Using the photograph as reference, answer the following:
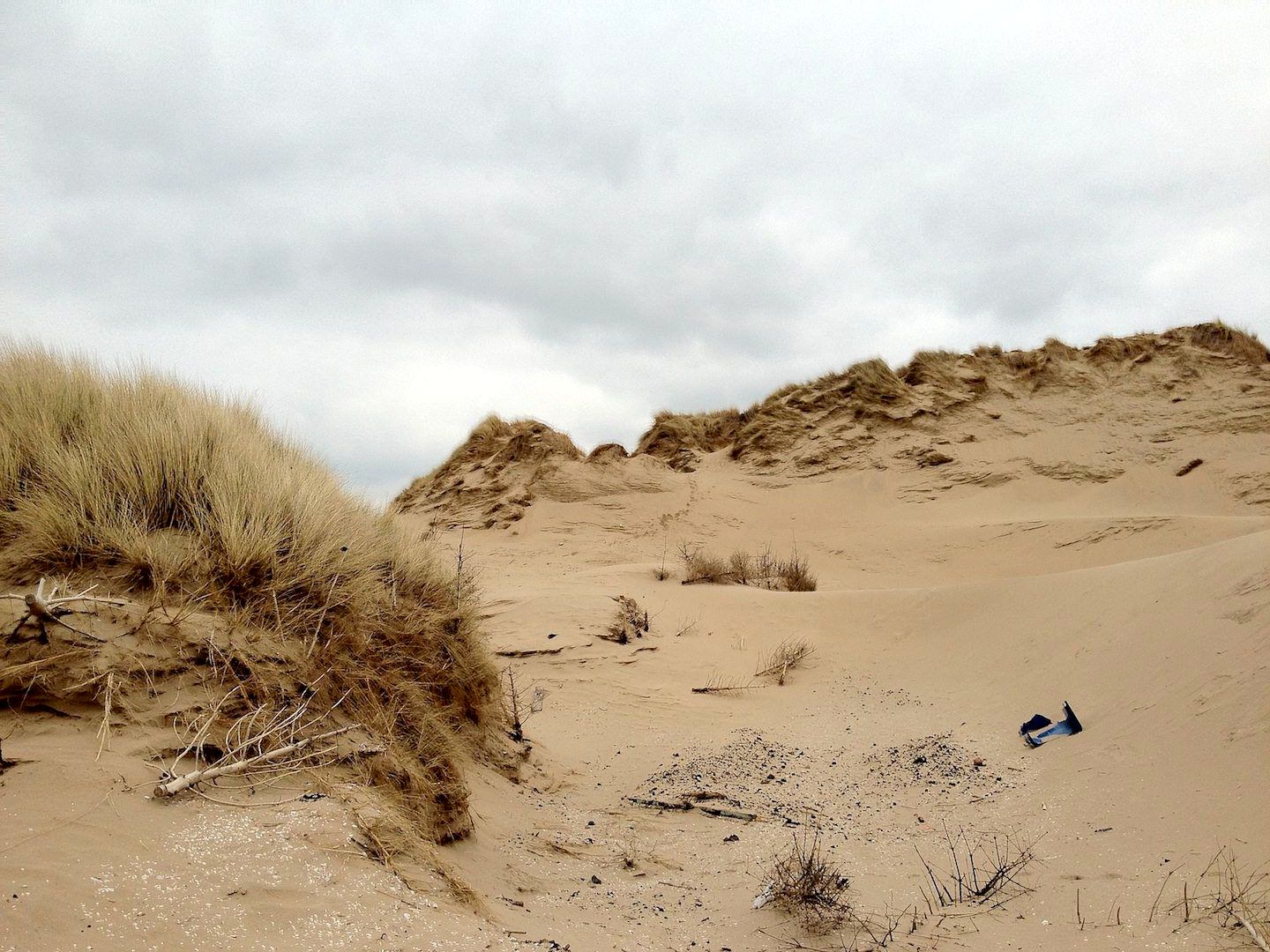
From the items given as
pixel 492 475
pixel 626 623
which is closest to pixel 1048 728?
pixel 626 623

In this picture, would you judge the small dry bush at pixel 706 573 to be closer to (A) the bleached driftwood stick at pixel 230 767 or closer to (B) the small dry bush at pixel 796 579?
(B) the small dry bush at pixel 796 579

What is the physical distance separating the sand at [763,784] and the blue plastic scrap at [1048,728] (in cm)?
11

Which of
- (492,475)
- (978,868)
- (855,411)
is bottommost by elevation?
(978,868)

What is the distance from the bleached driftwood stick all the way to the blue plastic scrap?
4.02m

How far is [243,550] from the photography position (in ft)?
11.6

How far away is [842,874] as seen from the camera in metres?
3.53

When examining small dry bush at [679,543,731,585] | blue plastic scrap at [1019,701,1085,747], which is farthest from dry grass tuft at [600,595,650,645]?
blue plastic scrap at [1019,701,1085,747]

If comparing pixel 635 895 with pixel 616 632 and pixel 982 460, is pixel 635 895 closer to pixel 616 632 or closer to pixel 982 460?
pixel 616 632

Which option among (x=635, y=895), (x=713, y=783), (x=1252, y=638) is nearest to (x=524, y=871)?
(x=635, y=895)

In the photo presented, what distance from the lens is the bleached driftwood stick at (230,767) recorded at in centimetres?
248

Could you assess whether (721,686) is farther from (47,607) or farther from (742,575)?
(47,607)

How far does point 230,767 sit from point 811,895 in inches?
86.1

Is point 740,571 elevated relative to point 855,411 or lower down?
lower down

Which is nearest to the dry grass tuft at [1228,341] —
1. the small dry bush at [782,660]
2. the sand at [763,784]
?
the sand at [763,784]
